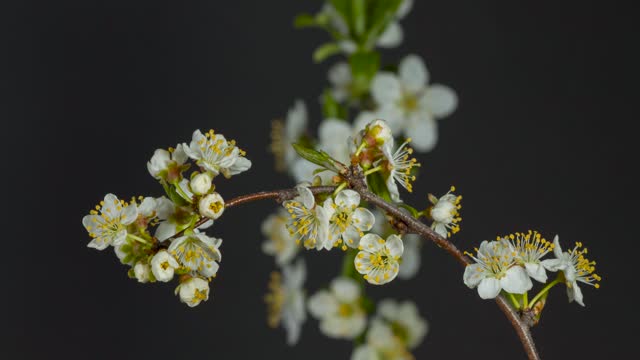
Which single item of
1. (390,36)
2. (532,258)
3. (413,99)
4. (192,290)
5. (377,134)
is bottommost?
(192,290)

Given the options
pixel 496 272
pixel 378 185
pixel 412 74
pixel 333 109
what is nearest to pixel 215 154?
pixel 378 185

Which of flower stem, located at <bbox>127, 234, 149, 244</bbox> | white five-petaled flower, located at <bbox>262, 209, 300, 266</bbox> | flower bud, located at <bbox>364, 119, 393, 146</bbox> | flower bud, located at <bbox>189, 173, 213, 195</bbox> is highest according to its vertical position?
white five-petaled flower, located at <bbox>262, 209, 300, 266</bbox>

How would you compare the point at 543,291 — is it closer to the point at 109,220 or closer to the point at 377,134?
the point at 377,134

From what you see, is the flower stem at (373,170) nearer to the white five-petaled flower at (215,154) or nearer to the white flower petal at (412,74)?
the white five-petaled flower at (215,154)

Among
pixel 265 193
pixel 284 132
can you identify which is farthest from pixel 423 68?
pixel 265 193

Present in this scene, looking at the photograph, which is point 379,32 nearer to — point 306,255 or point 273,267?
point 306,255

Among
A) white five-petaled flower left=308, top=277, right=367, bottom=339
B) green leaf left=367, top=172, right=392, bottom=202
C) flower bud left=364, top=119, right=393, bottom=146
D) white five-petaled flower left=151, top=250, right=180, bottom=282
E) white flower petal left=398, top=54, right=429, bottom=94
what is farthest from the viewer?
white flower petal left=398, top=54, right=429, bottom=94

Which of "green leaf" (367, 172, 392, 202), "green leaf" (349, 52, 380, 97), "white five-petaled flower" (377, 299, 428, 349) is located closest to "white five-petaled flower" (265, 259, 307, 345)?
"white five-petaled flower" (377, 299, 428, 349)

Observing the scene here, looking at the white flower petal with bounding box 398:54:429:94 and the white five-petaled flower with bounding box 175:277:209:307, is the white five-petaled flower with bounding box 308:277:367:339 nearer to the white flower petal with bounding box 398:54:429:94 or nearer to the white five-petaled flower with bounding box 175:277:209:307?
the white flower petal with bounding box 398:54:429:94
